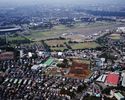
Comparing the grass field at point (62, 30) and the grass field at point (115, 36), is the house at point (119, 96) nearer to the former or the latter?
the grass field at point (115, 36)

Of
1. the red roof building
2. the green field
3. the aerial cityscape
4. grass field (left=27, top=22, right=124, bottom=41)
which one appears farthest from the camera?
grass field (left=27, top=22, right=124, bottom=41)

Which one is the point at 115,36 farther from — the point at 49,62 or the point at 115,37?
the point at 49,62

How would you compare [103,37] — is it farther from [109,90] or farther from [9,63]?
[109,90]

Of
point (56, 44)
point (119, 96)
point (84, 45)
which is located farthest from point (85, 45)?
point (119, 96)

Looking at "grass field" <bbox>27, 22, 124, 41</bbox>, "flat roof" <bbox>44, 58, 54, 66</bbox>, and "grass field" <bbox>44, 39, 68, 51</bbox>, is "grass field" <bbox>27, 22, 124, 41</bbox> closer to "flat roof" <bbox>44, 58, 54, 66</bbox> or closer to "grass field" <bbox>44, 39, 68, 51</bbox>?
"grass field" <bbox>44, 39, 68, 51</bbox>

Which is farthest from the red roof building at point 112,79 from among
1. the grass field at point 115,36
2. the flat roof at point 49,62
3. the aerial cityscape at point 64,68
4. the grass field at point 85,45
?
the grass field at point 115,36

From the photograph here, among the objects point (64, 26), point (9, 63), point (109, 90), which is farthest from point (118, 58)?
point (64, 26)

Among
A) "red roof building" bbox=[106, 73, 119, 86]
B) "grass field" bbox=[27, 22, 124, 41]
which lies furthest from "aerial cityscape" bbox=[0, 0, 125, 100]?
"grass field" bbox=[27, 22, 124, 41]

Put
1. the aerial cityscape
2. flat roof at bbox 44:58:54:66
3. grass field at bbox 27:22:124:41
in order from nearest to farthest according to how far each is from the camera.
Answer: the aerial cityscape → flat roof at bbox 44:58:54:66 → grass field at bbox 27:22:124:41
